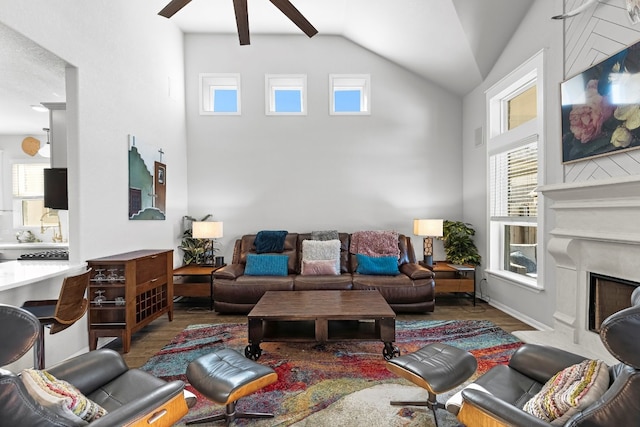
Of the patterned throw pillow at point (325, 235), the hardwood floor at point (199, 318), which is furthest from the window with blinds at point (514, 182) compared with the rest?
the patterned throw pillow at point (325, 235)

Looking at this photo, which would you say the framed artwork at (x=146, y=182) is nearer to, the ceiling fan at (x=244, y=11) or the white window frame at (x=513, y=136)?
the ceiling fan at (x=244, y=11)

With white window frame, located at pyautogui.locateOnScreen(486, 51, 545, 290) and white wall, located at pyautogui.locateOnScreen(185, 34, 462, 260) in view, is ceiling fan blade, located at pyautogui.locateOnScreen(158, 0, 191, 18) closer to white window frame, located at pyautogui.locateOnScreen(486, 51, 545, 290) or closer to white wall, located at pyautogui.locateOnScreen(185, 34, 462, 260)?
white wall, located at pyautogui.locateOnScreen(185, 34, 462, 260)

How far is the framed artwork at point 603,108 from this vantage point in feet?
7.30

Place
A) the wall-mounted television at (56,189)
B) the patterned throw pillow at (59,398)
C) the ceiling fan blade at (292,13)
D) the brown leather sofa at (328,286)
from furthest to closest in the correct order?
the brown leather sofa at (328,286)
the wall-mounted television at (56,189)
the ceiling fan blade at (292,13)
the patterned throw pillow at (59,398)

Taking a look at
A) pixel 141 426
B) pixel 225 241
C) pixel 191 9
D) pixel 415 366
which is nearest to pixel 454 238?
pixel 415 366

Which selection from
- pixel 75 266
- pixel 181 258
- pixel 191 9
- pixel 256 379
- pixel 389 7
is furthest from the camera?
pixel 181 258

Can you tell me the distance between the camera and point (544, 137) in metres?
3.27

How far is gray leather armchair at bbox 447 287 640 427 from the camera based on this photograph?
941 millimetres

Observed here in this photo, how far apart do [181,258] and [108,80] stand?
9.03 feet

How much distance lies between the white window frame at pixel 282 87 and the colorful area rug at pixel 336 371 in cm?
338

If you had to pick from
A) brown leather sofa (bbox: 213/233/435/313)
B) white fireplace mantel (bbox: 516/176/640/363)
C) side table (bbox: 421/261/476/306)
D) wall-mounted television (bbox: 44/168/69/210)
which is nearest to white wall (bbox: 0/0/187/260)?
wall-mounted television (bbox: 44/168/69/210)

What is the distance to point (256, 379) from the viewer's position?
176 centimetres

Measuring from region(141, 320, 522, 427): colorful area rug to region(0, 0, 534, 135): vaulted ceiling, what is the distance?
112 inches

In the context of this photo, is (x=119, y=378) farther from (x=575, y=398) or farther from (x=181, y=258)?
(x=181, y=258)
